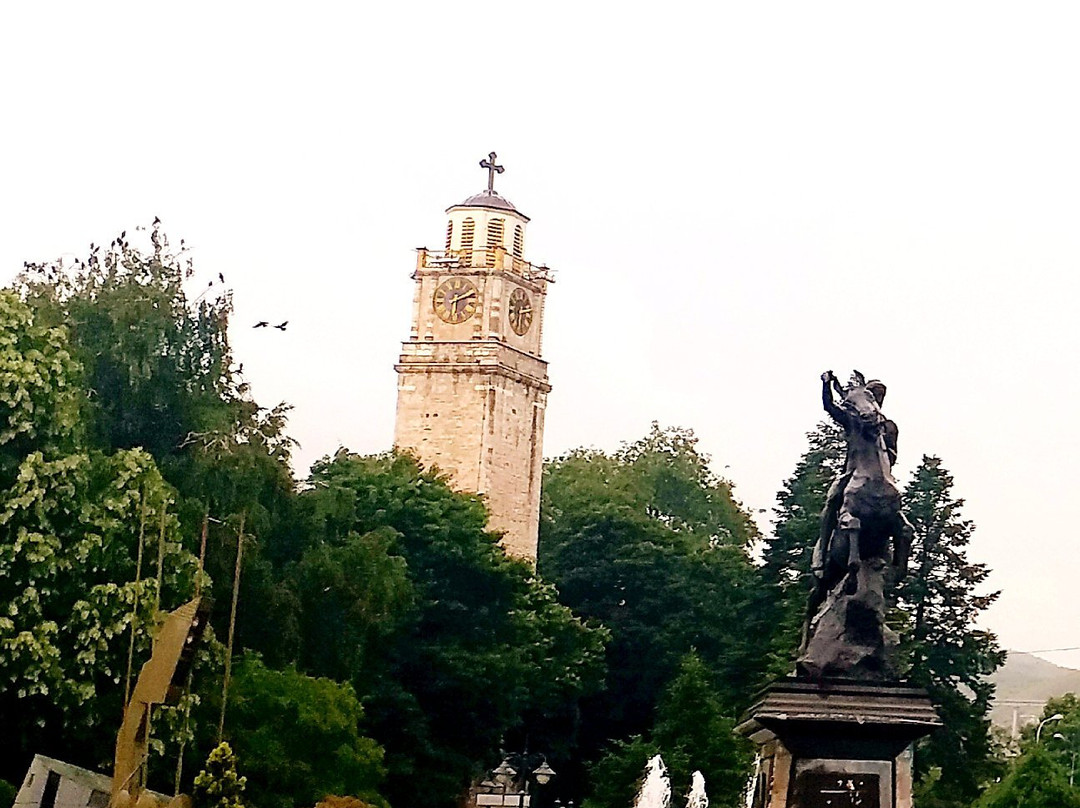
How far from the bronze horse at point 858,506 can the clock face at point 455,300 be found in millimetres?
61675

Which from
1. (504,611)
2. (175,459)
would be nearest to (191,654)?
(175,459)

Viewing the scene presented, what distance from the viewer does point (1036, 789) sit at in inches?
1918

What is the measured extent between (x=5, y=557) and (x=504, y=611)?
2706cm

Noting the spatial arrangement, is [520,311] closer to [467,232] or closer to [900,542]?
[467,232]

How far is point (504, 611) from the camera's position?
66.2 metres

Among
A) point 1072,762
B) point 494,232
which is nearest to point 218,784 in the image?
point 1072,762

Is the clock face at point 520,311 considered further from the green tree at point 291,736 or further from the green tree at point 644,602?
the green tree at point 291,736

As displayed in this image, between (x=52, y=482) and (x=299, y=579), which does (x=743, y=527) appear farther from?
(x=52, y=482)

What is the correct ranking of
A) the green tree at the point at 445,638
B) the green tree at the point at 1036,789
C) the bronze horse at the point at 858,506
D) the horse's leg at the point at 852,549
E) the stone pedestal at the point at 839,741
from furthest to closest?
the green tree at the point at 445,638 → the green tree at the point at 1036,789 → the bronze horse at the point at 858,506 → the horse's leg at the point at 852,549 → the stone pedestal at the point at 839,741

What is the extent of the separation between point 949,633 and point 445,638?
13.0m

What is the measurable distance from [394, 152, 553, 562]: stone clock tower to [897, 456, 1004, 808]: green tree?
19.5 metres

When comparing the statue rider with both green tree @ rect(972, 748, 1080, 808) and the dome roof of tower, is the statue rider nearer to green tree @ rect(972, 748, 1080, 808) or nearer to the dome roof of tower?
green tree @ rect(972, 748, 1080, 808)

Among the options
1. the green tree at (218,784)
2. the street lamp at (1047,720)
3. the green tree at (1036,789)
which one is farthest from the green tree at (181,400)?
the street lamp at (1047,720)

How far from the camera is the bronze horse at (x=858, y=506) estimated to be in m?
22.7
